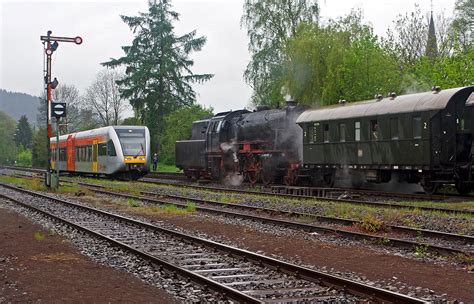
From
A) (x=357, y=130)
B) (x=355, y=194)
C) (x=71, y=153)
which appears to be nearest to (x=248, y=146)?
(x=357, y=130)

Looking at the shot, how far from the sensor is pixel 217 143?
31.4m

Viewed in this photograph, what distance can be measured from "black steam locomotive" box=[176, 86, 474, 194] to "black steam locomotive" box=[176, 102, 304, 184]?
45 millimetres

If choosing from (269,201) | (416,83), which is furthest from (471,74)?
(269,201)

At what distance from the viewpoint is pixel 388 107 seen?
21.7 metres

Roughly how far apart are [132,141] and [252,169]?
7.85m

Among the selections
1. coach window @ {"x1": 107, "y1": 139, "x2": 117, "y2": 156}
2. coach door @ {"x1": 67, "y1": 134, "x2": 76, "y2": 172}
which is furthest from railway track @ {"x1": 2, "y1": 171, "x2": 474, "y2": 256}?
coach door @ {"x1": 67, "y1": 134, "x2": 76, "y2": 172}

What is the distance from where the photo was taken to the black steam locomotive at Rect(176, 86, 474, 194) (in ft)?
65.0

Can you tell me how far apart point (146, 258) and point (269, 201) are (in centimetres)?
1040

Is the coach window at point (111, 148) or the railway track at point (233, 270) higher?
the coach window at point (111, 148)

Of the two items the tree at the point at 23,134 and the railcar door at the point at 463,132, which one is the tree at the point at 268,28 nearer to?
the railcar door at the point at 463,132

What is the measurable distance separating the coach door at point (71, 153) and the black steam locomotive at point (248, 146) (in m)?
10.8

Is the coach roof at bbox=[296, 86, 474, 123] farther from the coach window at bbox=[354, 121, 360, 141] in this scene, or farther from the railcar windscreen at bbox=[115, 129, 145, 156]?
the railcar windscreen at bbox=[115, 129, 145, 156]

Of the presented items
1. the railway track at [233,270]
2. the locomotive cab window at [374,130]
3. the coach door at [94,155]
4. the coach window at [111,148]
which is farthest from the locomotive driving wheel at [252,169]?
the railway track at [233,270]

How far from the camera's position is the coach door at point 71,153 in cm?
4169
